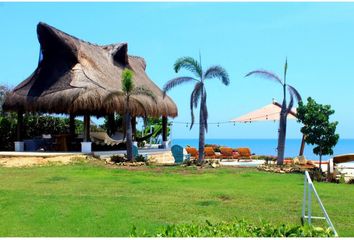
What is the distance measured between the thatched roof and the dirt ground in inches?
82.0

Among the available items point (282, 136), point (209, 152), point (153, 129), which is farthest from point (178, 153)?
point (153, 129)

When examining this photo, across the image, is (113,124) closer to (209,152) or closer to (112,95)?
(209,152)

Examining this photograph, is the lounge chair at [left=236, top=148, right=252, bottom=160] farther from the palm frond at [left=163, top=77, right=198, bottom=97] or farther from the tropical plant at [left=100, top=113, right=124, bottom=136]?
the tropical plant at [left=100, top=113, right=124, bottom=136]

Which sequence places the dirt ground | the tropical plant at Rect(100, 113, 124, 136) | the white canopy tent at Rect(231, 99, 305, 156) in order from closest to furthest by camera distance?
the dirt ground
the white canopy tent at Rect(231, 99, 305, 156)
the tropical plant at Rect(100, 113, 124, 136)

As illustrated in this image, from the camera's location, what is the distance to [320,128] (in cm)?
1491

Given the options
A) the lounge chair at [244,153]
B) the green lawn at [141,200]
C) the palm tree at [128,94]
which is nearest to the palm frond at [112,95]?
the palm tree at [128,94]

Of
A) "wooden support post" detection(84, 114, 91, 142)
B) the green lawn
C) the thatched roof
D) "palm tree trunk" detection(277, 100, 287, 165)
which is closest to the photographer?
the green lawn

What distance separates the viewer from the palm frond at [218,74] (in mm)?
16547

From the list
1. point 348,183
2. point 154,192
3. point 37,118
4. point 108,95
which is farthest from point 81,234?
point 37,118

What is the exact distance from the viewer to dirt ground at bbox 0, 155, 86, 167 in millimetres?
15633

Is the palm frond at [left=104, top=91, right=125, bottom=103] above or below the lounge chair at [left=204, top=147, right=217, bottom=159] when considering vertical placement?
above

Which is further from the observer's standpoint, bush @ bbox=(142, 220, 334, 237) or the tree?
the tree

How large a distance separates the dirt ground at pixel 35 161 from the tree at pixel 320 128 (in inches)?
321

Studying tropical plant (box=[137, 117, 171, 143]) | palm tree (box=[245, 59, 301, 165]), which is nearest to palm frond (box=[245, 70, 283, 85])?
palm tree (box=[245, 59, 301, 165])
